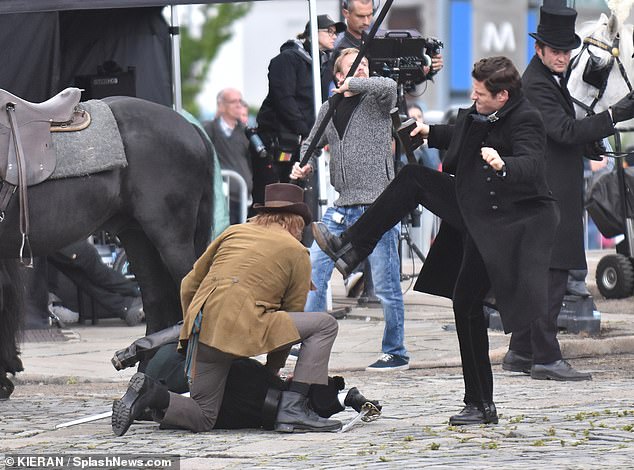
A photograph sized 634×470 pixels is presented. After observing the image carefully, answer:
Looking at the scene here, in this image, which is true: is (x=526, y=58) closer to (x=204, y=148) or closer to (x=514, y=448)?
(x=204, y=148)

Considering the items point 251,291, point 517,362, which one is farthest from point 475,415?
point 517,362

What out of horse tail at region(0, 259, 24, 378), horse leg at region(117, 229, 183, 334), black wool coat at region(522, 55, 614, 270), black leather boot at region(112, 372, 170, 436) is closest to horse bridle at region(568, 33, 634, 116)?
black wool coat at region(522, 55, 614, 270)

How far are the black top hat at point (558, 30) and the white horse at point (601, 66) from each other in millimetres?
1669

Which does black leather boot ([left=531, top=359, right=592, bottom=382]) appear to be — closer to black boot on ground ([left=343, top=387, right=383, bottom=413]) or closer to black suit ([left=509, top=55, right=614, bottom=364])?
black suit ([left=509, top=55, right=614, bottom=364])

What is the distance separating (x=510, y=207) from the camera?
801 centimetres

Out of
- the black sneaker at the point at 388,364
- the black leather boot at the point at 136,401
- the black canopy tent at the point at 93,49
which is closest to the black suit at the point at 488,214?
the black leather boot at the point at 136,401

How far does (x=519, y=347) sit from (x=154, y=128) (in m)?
2.80

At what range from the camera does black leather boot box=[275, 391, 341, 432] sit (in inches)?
314

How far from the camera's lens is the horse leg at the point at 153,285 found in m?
10.1

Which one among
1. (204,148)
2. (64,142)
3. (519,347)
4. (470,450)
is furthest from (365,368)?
(470,450)

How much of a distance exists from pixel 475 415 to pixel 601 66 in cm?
473

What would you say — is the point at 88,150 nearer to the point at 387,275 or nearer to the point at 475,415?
the point at 387,275

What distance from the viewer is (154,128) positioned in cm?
991

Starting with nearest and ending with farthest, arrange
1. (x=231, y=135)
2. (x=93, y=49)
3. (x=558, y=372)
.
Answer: (x=558, y=372) → (x=93, y=49) → (x=231, y=135)
